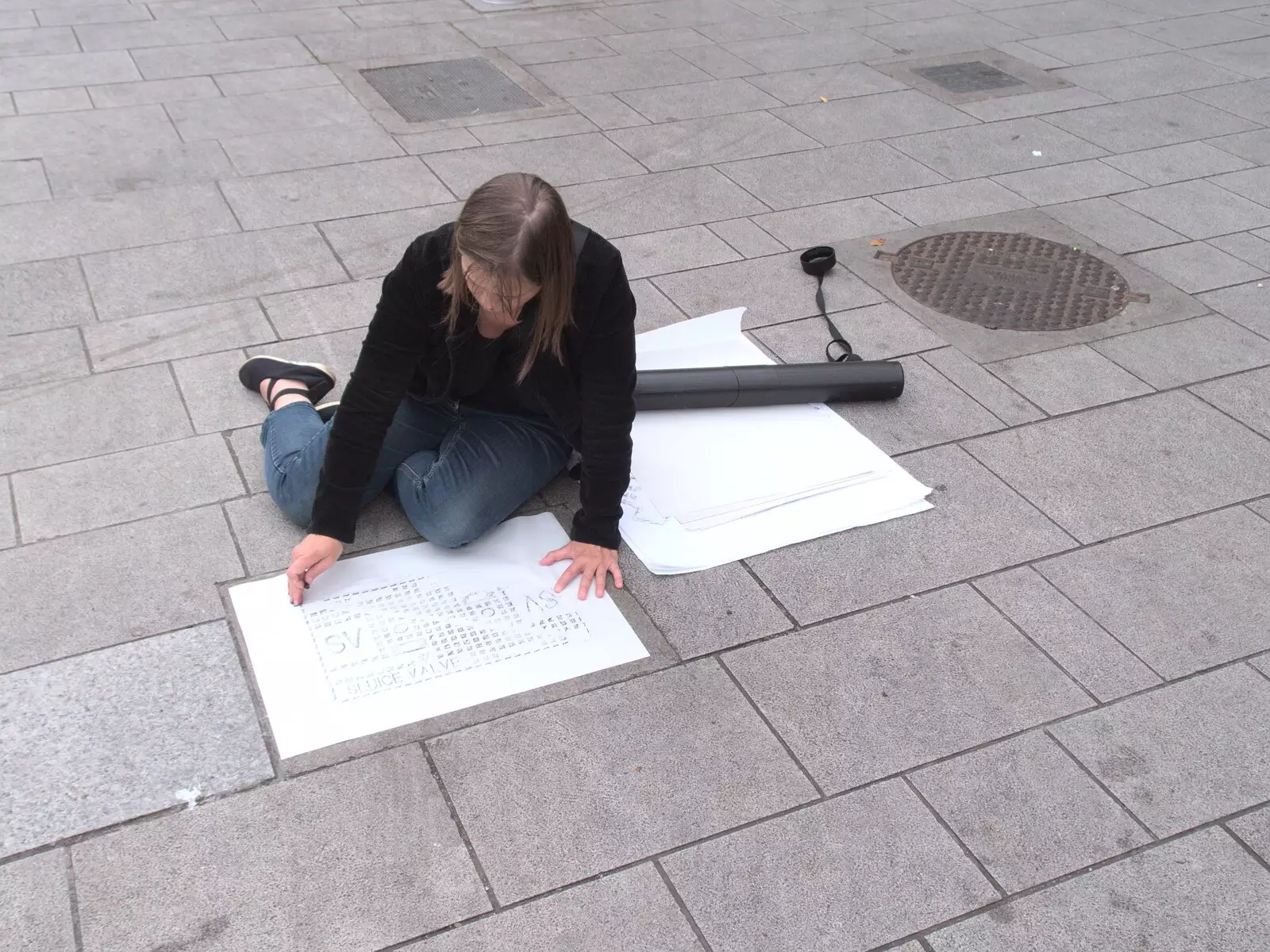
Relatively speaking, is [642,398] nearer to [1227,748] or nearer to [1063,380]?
[1063,380]

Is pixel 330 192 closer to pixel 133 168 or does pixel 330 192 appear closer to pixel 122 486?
pixel 133 168

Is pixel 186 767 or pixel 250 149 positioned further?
pixel 250 149

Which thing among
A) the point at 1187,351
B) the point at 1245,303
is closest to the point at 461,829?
the point at 1187,351

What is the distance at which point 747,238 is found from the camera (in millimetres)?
4711

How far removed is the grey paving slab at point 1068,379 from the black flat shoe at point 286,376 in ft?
7.08

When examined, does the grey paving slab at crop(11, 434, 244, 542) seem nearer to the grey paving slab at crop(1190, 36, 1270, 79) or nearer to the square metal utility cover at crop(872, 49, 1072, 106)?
the square metal utility cover at crop(872, 49, 1072, 106)

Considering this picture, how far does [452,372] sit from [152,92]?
398 centimetres

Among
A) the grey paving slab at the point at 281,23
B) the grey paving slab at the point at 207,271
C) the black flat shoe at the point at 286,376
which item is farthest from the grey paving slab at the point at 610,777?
the grey paving slab at the point at 281,23

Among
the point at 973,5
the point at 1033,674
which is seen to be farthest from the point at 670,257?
the point at 973,5

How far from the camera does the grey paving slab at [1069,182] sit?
5227 mm

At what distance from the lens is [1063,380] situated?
388cm

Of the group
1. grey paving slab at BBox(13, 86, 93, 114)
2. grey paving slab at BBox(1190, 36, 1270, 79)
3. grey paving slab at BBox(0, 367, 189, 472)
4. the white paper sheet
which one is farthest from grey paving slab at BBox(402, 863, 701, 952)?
grey paving slab at BBox(1190, 36, 1270, 79)

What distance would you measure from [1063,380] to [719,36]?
413cm

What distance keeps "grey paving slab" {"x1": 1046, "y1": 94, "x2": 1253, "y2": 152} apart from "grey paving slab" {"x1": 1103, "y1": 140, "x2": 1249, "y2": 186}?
8cm
